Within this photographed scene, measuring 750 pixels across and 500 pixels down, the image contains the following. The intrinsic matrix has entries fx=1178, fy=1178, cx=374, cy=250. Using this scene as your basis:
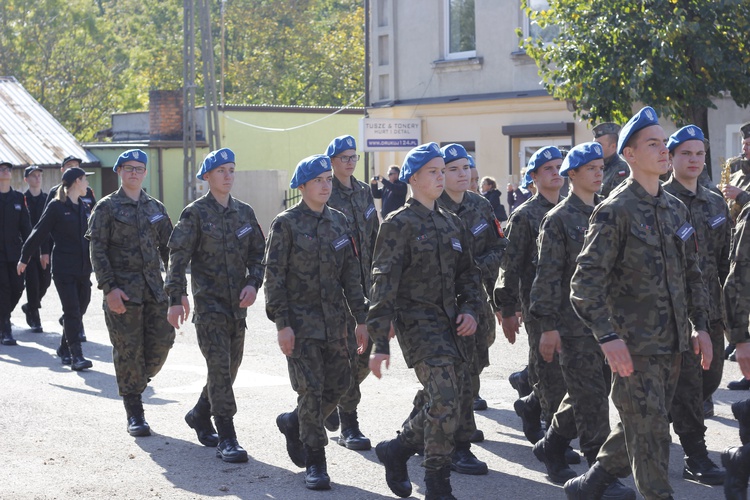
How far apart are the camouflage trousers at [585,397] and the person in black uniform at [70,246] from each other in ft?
21.6

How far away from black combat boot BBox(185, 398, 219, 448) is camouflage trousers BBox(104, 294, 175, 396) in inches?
26.3

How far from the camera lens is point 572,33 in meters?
15.8

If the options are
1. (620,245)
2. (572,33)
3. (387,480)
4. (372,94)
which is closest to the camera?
(620,245)

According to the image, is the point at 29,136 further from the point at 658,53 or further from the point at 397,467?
the point at 397,467

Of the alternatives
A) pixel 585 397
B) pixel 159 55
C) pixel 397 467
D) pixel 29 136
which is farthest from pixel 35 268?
pixel 159 55

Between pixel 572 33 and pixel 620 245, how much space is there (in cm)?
1041

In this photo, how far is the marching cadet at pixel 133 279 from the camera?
9258mm

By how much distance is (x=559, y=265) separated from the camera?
730 cm

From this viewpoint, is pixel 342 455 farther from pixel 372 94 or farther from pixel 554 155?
pixel 372 94

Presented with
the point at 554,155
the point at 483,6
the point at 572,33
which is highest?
the point at 483,6

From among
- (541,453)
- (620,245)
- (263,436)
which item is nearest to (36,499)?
(263,436)

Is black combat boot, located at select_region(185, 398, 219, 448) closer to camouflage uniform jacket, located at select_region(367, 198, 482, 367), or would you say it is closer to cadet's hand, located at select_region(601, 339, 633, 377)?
camouflage uniform jacket, located at select_region(367, 198, 482, 367)

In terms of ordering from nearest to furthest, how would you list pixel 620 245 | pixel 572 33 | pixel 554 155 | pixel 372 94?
pixel 620 245, pixel 554 155, pixel 572 33, pixel 372 94

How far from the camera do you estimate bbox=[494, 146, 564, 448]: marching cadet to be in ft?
25.8
